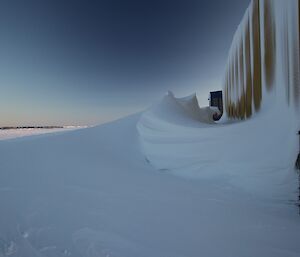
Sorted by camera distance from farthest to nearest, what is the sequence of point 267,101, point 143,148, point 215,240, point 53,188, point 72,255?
point 143,148 → point 267,101 → point 53,188 → point 215,240 → point 72,255

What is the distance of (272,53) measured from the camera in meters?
2.63

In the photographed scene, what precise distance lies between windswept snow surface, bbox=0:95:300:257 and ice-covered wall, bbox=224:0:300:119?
43cm

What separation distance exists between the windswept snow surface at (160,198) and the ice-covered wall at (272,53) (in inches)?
16.9

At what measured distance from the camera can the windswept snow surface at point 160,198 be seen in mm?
1332

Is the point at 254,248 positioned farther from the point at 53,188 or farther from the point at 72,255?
the point at 53,188

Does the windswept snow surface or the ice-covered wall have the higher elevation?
the ice-covered wall

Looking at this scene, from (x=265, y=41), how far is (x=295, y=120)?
1.36 metres

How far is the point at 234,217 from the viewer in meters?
1.65

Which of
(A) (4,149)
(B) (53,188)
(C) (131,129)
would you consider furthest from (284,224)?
(A) (4,149)

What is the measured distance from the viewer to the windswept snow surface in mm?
1332

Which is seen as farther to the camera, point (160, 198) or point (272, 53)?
point (272, 53)

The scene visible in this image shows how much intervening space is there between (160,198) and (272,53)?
2034 millimetres

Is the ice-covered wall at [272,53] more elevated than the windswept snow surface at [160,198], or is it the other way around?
the ice-covered wall at [272,53]

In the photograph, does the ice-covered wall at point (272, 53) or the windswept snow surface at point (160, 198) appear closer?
the windswept snow surface at point (160, 198)
